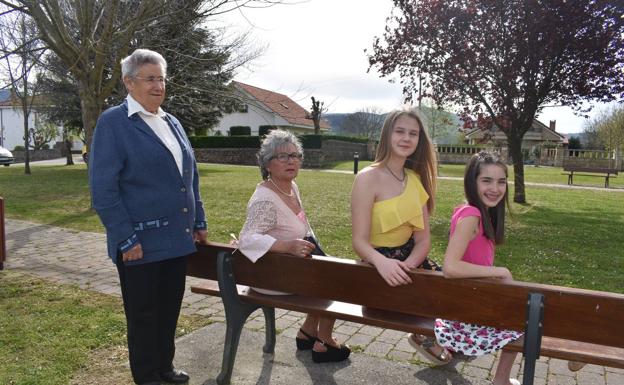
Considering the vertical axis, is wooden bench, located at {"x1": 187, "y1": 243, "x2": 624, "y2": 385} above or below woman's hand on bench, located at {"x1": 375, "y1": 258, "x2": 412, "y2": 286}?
below

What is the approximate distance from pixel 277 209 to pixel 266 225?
12 cm

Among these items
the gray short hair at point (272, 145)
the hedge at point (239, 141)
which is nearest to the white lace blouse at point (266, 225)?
the gray short hair at point (272, 145)

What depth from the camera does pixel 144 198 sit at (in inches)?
108

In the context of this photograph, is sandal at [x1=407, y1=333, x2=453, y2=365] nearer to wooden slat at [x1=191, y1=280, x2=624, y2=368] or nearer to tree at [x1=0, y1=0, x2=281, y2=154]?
wooden slat at [x1=191, y1=280, x2=624, y2=368]

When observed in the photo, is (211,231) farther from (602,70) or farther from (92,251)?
(602,70)

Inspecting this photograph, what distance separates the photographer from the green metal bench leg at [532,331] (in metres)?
2.19

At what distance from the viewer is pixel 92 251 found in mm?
6934

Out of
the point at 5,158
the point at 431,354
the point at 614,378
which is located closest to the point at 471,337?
the point at 431,354

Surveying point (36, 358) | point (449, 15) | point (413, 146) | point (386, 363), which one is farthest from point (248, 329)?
point (449, 15)

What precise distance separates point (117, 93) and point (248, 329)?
17306 mm

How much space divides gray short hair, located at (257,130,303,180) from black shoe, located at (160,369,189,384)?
1.31m

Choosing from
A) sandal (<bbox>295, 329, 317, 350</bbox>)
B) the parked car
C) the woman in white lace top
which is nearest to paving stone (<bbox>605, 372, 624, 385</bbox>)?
sandal (<bbox>295, 329, 317, 350</bbox>)

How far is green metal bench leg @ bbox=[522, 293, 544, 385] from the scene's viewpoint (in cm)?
219

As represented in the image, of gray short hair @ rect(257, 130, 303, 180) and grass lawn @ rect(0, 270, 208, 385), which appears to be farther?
grass lawn @ rect(0, 270, 208, 385)
